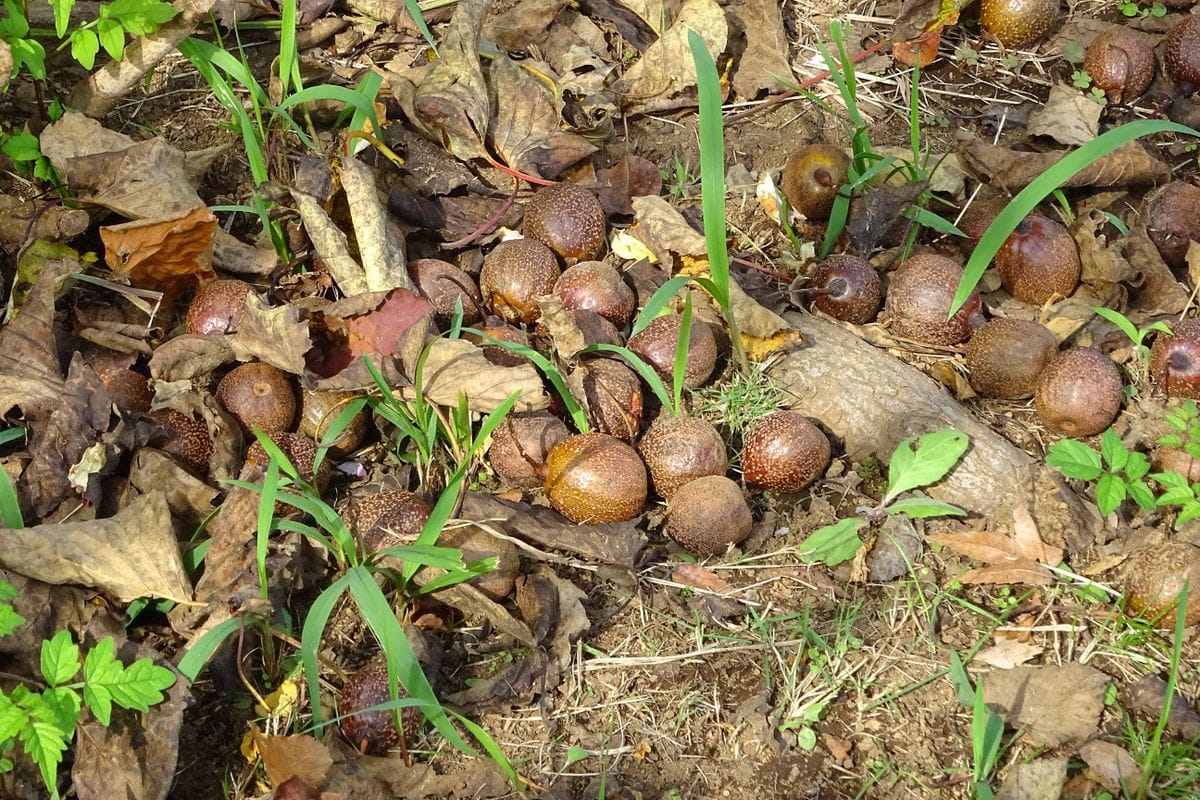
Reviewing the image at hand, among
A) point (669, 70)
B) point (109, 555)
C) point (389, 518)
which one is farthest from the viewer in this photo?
point (669, 70)

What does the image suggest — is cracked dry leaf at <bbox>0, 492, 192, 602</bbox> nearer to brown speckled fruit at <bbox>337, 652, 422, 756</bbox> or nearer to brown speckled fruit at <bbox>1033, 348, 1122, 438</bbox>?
brown speckled fruit at <bbox>337, 652, 422, 756</bbox>

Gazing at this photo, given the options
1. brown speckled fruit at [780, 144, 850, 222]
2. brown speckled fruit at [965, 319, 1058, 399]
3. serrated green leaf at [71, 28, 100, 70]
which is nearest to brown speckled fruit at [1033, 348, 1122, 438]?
brown speckled fruit at [965, 319, 1058, 399]

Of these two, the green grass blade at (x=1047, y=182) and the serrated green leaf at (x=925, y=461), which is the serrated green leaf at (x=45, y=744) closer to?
the serrated green leaf at (x=925, y=461)

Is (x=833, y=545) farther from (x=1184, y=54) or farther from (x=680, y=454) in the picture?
(x=1184, y=54)

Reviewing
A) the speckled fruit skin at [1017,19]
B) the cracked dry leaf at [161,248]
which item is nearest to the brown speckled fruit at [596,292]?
the cracked dry leaf at [161,248]

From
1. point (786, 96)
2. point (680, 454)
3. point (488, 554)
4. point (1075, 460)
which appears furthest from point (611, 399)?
point (786, 96)

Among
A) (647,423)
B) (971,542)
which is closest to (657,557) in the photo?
(647,423)
